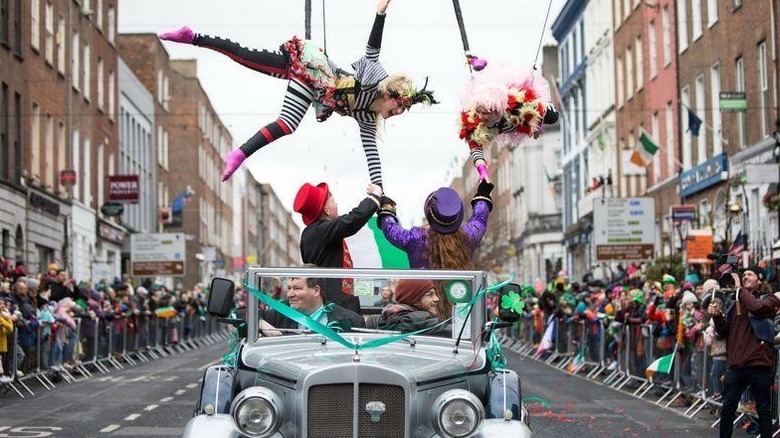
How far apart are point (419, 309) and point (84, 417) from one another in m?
9.90

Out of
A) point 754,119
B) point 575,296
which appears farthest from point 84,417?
point 754,119

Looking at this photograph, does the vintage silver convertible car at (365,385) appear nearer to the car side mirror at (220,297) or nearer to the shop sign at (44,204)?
the car side mirror at (220,297)

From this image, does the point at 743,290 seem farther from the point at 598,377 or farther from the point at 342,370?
the point at 598,377

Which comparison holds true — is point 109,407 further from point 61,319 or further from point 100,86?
point 100,86

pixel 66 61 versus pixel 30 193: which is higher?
pixel 66 61

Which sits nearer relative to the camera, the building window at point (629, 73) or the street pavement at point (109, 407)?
the street pavement at point (109, 407)

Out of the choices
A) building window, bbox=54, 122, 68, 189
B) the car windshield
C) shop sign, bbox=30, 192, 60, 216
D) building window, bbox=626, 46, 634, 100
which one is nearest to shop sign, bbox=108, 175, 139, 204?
building window, bbox=54, 122, 68, 189

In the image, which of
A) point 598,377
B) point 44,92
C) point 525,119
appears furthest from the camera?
point 44,92

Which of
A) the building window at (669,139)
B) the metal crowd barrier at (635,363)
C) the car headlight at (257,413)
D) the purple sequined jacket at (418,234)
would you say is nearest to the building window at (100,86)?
the building window at (669,139)

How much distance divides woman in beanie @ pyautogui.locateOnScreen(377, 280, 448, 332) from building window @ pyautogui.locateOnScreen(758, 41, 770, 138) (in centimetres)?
2689

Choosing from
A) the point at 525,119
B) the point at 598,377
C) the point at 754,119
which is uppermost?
the point at 754,119

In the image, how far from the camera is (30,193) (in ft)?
135

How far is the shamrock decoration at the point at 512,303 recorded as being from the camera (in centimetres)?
861

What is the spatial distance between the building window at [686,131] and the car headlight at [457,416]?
36643 mm
